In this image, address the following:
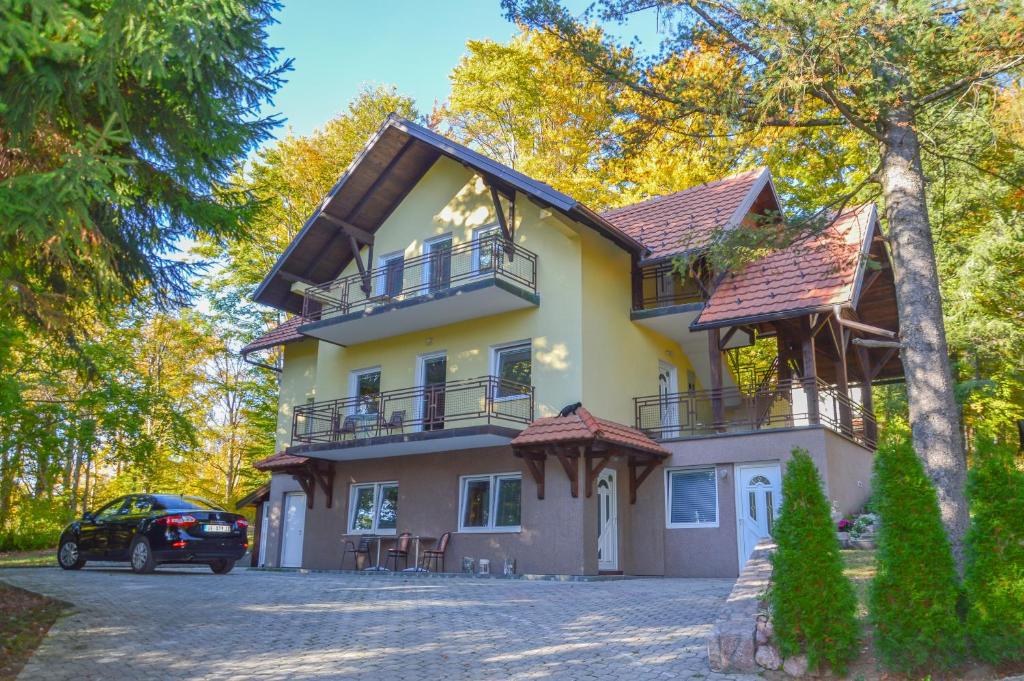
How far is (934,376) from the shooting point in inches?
335

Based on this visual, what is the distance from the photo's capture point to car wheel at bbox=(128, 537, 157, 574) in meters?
14.5

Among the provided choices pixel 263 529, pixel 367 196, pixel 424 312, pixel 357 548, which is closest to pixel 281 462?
pixel 357 548

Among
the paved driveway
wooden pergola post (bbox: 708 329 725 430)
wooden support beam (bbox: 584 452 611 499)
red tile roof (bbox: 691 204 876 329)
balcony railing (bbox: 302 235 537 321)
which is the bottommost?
the paved driveway

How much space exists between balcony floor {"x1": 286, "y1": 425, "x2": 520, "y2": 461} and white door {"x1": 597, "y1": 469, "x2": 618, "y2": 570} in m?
2.21

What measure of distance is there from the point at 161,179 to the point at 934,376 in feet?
28.4

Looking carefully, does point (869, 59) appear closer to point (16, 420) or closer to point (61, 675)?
point (61, 675)

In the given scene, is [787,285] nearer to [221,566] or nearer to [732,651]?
[732,651]

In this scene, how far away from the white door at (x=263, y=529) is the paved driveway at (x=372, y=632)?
11062 mm

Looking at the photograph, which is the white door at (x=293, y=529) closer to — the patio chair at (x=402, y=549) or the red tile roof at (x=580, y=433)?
the patio chair at (x=402, y=549)

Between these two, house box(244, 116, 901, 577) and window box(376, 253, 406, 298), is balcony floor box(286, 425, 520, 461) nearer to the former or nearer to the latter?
house box(244, 116, 901, 577)

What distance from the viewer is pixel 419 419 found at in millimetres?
18922

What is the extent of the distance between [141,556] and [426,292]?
8.51m

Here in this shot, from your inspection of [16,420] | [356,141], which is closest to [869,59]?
[16,420]

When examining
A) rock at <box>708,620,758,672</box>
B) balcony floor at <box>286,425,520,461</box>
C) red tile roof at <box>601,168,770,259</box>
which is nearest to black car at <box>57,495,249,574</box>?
balcony floor at <box>286,425,520,461</box>
